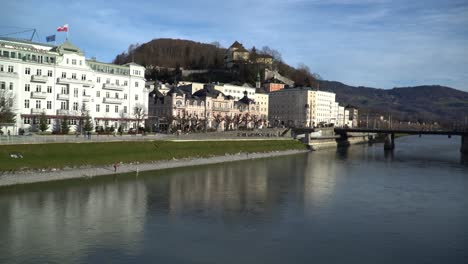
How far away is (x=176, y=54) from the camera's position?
152 metres

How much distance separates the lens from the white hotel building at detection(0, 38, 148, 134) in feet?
152

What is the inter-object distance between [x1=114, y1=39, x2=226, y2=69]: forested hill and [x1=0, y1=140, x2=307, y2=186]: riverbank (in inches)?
3041

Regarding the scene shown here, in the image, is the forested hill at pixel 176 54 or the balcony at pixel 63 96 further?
the forested hill at pixel 176 54

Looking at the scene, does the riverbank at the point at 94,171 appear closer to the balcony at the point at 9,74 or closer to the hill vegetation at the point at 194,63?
the balcony at the point at 9,74

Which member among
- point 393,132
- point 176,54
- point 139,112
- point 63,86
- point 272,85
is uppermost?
point 176,54

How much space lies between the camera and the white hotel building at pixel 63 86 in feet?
152

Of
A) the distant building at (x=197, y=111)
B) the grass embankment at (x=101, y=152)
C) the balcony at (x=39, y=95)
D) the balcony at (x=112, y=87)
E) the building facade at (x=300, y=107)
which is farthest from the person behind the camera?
the building facade at (x=300, y=107)

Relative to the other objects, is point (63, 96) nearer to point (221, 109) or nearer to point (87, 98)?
point (87, 98)

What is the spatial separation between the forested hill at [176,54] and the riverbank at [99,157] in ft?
253

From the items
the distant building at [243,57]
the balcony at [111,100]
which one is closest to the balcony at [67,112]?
the balcony at [111,100]

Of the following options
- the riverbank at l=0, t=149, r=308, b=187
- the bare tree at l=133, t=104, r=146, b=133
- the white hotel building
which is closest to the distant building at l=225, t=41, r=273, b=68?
the bare tree at l=133, t=104, r=146, b=133

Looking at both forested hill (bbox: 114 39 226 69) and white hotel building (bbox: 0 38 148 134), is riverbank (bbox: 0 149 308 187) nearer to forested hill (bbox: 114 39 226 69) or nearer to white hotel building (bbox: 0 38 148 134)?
white hotel building (bbox: 0 38 148 134)

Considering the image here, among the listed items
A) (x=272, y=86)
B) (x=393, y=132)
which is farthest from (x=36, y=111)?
(x=272, y=86)

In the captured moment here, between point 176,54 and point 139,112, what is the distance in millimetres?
97360
